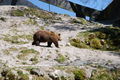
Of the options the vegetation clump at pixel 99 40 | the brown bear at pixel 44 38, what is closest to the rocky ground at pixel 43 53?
the brown bear at pixel 44 38

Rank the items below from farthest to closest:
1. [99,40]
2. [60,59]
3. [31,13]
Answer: [31,13] < [99,40] < [60,59]

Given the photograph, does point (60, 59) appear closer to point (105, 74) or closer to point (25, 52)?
point (25, 52)

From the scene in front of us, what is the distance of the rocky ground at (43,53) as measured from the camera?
30.6 ft

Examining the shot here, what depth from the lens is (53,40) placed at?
15.0 meters

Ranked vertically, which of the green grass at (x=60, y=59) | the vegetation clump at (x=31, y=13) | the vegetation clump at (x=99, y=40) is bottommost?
the vegetation clump at (x=31, y=13)

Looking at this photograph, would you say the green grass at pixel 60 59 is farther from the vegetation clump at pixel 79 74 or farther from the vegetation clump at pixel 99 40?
the vegetation clump at pixel 99 40

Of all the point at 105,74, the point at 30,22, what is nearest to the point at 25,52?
the point at 105,74

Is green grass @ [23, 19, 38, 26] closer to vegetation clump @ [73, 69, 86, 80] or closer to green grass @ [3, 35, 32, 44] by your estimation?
green grass @ [3, 35, 32, 44]

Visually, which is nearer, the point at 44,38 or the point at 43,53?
the point at 43,53

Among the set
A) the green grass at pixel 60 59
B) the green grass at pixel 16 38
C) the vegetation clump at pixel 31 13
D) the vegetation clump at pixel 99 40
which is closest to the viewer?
the green grass at pixel 60 59

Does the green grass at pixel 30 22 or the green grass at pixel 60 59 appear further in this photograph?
the green grass at pixel 30 22

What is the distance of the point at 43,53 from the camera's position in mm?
13062

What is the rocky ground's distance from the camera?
931 cm

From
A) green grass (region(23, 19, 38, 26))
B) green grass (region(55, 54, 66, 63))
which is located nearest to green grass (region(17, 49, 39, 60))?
green grass (region(55, 54, 66, 63))
